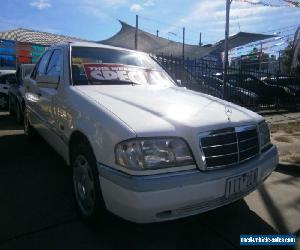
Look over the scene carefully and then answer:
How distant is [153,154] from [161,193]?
0.32 metres

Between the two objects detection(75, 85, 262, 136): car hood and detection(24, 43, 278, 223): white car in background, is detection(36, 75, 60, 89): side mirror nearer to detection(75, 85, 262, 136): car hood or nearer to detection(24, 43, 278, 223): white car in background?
detection(24, 43, 278, 223): white car in background

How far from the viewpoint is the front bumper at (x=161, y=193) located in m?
2.75

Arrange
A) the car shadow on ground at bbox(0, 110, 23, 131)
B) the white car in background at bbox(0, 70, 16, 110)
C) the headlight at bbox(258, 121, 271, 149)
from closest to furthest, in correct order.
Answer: the headlight at bbox(258, 121, 271, 149)
the car shadow on ground at bbox(0, 110, 23, 131)
the white car in background at bbox(0, 70, 16, 110)

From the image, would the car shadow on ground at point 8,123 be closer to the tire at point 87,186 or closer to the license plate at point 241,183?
the tire at point 87,186

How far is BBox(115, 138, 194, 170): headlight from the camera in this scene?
9.44ft

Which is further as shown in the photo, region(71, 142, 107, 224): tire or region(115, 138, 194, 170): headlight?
region(71, 142, 107, 224): tire

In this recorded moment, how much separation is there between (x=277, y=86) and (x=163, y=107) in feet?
41.9

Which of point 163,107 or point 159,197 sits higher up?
point 163,107

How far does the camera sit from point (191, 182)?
9.43ft

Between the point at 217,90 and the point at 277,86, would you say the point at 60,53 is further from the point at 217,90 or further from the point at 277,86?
the point at 277,86

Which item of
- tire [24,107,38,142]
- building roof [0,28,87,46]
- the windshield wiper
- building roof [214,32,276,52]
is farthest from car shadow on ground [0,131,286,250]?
building roof [214,32,276,52]

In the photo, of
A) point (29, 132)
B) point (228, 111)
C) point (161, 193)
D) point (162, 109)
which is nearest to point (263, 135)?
point (228, 111)

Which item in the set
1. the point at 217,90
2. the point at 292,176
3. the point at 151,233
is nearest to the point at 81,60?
the point at 151,233

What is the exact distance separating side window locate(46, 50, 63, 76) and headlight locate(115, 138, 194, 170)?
2042 millimetres
